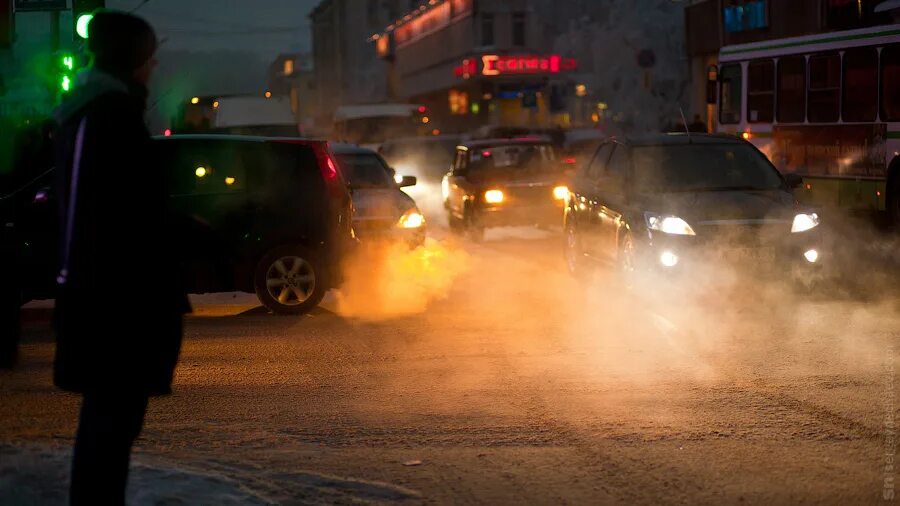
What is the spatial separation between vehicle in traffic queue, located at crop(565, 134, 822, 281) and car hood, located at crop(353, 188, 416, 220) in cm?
299

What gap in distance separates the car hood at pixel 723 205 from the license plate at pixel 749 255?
31cm

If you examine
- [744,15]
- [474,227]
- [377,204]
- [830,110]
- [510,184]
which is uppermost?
[744,15]

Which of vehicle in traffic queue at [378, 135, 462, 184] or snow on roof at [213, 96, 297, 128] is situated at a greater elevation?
snow on roof at [213, 96, 297, 128]

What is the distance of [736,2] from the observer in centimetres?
2867

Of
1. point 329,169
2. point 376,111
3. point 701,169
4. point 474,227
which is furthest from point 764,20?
point 376,111

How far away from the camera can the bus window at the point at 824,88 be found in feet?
69.1

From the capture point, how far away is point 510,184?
69.6ft

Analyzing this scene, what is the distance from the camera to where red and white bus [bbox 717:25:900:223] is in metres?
19.8

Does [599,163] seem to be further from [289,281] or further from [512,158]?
[512,158]

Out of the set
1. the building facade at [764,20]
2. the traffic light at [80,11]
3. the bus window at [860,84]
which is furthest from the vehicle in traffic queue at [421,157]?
the traffic light at [80,11]

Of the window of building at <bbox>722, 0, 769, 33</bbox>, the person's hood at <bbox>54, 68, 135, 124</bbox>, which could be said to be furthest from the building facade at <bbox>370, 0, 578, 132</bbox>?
the person's hood at <bbox>54, 68, 135, 124</bbox>

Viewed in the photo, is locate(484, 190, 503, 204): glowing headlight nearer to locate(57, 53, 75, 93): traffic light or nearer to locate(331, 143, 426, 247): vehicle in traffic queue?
locate(331, 143, 426, 247): vehicle in traffic queue

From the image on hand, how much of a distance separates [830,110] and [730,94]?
382cm

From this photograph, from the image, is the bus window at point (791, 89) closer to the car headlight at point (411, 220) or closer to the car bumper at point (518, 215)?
the car bumper at point (518, 215)
